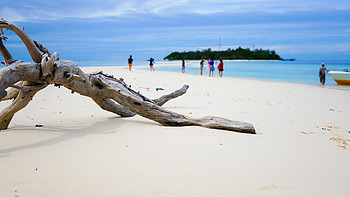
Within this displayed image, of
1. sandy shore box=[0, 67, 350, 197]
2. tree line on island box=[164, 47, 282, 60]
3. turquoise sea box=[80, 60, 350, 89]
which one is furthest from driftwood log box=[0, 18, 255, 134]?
tree line on island box=[164, 47, 282, 60]

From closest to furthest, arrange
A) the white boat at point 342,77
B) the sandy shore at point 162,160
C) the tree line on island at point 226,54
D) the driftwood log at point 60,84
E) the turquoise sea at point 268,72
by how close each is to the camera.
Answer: the sandy shore at point 162,160
the driftwood log at point 60,84
the white boat at point 342,77
the turquoise sea at point 268,72
the tree line on island at point 226,54

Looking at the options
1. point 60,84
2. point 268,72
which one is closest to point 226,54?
point 268,72

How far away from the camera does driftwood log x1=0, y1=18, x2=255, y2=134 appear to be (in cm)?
424

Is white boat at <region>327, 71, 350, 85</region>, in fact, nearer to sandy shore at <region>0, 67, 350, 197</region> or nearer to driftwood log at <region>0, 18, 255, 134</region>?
sandy shore at <region>0, 67, 350, 197</region>

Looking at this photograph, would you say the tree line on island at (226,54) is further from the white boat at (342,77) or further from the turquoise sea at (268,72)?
the white boat at (342,77)

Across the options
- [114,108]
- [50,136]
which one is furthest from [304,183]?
[114,108]

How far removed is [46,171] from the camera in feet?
10.4

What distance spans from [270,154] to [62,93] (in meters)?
8.11

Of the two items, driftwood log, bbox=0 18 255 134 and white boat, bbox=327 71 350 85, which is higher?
driftwood log, bbox=0 18 255 134

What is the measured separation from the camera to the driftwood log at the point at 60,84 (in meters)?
4.24

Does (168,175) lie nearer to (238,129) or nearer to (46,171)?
(46,171)

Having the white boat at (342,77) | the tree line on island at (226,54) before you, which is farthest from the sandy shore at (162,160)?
the tree line on island at (226,54)

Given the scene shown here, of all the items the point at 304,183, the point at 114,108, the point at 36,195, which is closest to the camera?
the point at 36,195

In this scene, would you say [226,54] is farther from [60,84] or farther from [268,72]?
[60,84]
